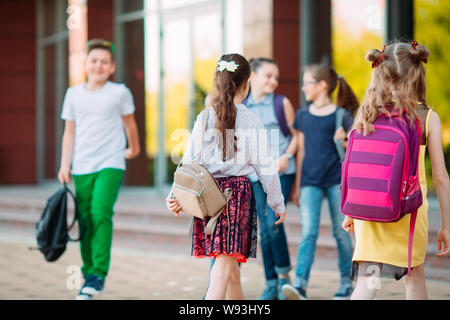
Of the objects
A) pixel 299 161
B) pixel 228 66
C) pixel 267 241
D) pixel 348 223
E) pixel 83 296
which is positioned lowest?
pixel 83 296

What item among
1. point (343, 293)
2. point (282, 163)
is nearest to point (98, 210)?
point (282, 163)

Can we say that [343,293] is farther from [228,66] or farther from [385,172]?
[385,172]

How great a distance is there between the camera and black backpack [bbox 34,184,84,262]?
577 centimetres

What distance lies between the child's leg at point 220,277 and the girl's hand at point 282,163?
1.84 metres

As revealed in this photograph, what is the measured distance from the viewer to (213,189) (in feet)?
12.5

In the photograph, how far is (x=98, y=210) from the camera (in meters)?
5.68

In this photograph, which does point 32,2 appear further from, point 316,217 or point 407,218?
point 407,218

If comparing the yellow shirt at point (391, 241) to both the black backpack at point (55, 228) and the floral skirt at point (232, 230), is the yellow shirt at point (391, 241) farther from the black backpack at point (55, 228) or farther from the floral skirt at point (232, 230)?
the black backpack at point (55, 228)

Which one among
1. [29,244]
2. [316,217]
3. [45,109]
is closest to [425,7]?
[316,217]

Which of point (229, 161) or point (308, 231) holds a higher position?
point (229, 161)

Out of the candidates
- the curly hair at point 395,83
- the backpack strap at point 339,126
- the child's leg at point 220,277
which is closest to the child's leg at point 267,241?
the backpack strap at point 339,126

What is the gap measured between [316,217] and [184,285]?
4.77 ft

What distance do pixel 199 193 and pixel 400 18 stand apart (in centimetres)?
640

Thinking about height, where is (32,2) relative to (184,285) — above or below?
above
